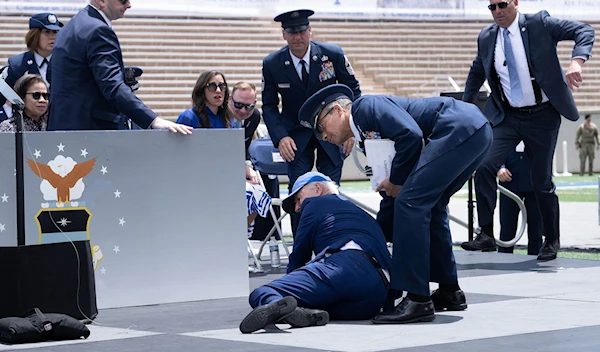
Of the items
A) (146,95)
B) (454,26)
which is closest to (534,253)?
(146,95)

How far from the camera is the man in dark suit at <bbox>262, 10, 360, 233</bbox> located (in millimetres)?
8539

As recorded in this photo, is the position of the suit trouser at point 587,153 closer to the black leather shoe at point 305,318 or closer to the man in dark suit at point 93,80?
the man in dark suit at point 93,80

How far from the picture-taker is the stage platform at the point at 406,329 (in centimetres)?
493

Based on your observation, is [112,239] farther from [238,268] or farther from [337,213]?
[337,213]

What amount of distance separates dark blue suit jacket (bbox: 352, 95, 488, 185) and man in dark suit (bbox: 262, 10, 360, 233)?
2529mm

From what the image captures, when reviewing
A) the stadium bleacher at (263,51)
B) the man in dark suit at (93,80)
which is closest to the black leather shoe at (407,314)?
the man in dark suit at (93,80)

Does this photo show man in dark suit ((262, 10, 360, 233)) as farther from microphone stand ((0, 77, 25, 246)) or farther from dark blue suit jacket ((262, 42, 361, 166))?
microphone stand ((0, 77, 25, 246))

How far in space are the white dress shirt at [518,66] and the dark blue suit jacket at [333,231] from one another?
276 centimetres

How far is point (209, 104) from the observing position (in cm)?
855

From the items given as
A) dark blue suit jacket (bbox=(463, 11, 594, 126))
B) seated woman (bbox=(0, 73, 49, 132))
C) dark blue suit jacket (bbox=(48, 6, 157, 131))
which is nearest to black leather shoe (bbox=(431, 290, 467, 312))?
dark blue suit jacket (bbox=(48, 6, 157, 131))

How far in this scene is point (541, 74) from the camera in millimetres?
8438

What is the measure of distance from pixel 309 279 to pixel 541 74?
340cm

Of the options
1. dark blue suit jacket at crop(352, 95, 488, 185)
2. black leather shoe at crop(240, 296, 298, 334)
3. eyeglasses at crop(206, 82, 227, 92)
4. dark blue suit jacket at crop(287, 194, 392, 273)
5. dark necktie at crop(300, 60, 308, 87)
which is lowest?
black leather shoe at crop(240, 296, 298, 334)

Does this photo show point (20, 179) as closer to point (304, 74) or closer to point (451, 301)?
point (451, 301)
